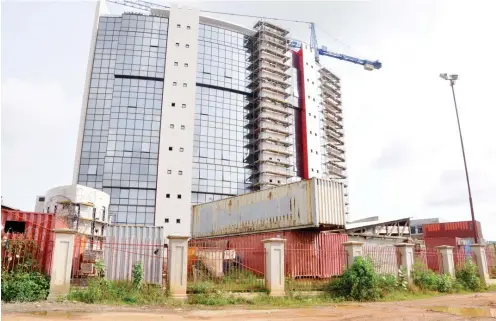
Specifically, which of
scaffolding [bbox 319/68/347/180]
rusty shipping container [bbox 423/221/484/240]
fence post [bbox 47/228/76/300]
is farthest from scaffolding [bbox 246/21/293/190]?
fence post [bbox 47/228/76/300]

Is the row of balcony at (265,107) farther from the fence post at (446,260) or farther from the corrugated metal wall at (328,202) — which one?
the fence post at (446,260)

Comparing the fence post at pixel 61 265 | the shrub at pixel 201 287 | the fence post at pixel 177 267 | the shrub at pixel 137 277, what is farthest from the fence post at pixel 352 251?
the fence post at pixel 61 265

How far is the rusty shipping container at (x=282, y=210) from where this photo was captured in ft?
64.6

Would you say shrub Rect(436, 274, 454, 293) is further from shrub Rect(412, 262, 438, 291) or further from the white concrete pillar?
the white concrete pillar

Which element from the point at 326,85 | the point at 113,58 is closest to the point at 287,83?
the point at 326,85

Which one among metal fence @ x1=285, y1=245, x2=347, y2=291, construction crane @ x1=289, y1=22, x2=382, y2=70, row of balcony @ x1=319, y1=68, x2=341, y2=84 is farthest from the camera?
construction crane @ x1=289, y1=22, x2=382, y2=70

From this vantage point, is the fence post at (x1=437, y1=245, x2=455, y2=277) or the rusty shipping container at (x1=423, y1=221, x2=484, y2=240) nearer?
the fence post at (x1=437, y1=245, x2=455, y2=277)

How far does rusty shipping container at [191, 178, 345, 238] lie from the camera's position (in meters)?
19.7

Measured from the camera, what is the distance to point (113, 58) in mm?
58250

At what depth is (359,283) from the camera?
14328mm

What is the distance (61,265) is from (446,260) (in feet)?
58.5

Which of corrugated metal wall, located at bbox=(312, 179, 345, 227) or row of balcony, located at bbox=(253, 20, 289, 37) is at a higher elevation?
row of balcony, located at bbox=(253, 20, 289, 37)

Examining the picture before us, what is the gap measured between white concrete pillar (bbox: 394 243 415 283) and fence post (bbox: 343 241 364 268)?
280 centimetres

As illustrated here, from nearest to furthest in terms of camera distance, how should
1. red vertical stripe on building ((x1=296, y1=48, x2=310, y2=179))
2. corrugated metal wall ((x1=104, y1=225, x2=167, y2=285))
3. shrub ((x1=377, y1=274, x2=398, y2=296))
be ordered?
corrugated metal wall ((x1=104, y1=225, x2=167, y2=285)) < shrub ((x1=377, y1=274, x2=398, y2=296)) < red vertical stripe on building ((x1=296, y1=48, x2=310, y2=179))
